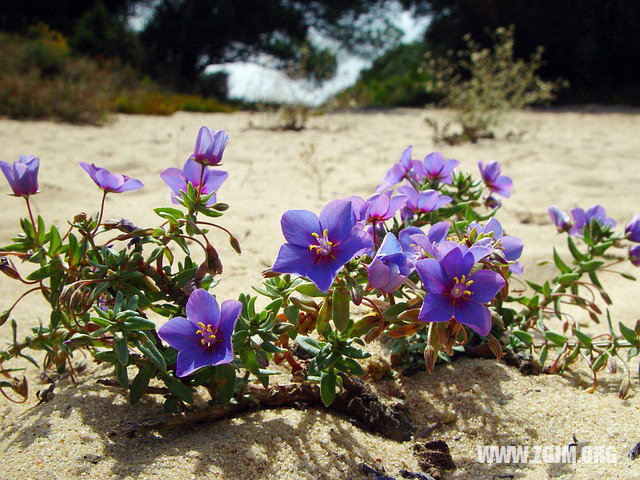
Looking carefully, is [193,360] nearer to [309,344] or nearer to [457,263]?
[309,344]

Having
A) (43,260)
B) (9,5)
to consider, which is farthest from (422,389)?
(9,5)

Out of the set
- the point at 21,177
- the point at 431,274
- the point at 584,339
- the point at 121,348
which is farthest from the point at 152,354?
the point at 584,339

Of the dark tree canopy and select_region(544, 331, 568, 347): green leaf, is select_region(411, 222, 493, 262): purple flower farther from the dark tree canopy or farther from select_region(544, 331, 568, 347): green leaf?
the dark tree canopy

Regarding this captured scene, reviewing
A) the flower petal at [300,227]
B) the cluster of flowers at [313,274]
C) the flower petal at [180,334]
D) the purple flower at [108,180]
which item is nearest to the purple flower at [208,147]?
the cluster of flowers at [313,274]

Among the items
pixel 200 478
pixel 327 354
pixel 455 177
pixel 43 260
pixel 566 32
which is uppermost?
pixel 566 32

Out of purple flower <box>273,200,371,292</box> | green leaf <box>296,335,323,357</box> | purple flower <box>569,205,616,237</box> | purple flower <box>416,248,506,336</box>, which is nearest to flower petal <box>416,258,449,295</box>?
purple flower <box>416,248,506,336</box>

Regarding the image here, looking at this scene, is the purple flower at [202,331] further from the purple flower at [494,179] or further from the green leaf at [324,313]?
the purple flower at [494,179]

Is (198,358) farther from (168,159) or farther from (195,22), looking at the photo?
(195,22)
